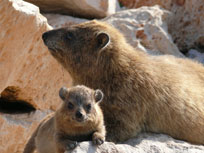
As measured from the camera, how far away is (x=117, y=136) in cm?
590

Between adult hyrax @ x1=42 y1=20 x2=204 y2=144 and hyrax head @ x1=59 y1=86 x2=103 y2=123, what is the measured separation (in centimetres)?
61

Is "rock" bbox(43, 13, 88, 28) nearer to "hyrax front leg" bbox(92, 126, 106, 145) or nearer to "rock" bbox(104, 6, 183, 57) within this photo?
"rock" bbox(104, 6, 183, 57)

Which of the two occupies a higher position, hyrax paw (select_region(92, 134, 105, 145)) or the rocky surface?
hyrax paw (select_region(92, 134, 105, 145))

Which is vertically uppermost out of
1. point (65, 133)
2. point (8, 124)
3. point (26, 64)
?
point (65, 133)

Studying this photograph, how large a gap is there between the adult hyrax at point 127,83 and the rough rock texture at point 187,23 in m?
3.15

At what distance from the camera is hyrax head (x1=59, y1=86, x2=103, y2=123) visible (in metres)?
5.15

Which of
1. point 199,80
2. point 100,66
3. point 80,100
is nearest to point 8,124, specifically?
point 100,66

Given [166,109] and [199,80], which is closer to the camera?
[166,109]

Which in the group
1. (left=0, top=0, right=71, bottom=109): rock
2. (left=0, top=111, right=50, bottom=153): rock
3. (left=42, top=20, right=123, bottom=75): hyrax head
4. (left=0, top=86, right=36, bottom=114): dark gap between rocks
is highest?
(left=42, top=20, right=123, bottom=75): hyrax head

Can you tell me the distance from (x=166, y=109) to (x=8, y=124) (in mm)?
3177

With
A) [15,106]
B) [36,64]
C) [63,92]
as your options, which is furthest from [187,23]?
[63,92]

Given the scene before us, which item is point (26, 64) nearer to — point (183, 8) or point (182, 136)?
point (182, 136)

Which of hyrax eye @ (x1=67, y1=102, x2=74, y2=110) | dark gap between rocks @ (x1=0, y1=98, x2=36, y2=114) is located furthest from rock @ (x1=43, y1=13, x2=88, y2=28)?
hyrax eye @ (x1=67, y1=102, x2=74, y2=110)

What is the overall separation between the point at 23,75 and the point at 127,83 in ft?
8.10
